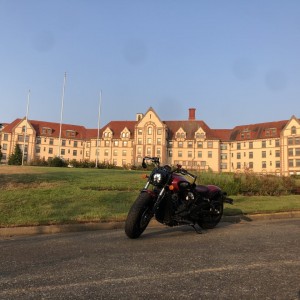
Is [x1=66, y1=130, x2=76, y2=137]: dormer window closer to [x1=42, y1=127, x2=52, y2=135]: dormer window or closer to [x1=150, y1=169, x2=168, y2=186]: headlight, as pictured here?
[x1=42, y1=127, x2=52, y2=135]: dormer window

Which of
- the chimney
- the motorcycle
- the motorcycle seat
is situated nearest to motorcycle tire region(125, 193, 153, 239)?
the motorcycle

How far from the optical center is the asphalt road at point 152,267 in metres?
3.65

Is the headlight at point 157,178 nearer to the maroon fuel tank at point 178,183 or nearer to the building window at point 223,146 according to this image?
the maroon fuel tank at point 178,183

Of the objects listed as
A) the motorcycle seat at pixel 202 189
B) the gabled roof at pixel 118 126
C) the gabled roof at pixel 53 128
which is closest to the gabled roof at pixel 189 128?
the gabled roof at pixel 118 126

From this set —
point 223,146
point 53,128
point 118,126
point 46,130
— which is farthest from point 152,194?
point 53,128

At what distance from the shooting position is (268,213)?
11.6 meters

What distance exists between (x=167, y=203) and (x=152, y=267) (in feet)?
8.17

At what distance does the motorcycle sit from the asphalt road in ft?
1.27

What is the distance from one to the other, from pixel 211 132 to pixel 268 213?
78807mm

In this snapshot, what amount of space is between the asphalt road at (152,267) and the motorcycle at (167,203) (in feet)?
1.27

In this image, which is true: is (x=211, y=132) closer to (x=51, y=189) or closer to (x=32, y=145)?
(x=32, y=145)

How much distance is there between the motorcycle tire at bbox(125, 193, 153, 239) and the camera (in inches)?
264

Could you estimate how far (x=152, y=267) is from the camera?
15.2ft

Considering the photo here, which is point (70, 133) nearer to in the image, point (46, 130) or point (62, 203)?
point (46, 130)
